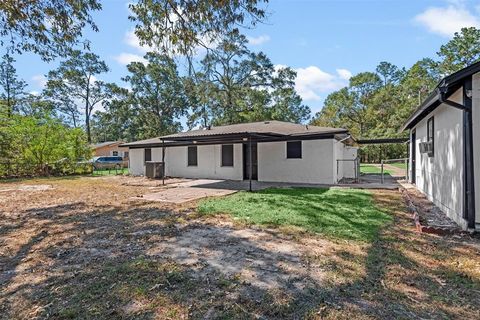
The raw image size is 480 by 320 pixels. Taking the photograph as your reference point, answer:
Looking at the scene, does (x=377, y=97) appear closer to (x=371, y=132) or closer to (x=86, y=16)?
(x=371, y=132)

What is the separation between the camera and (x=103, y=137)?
171 ft

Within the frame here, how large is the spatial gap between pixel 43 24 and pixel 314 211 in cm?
776

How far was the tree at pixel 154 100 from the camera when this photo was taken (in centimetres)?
3697

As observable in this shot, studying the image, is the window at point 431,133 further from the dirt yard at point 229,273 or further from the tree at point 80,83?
the tree at point 80,83

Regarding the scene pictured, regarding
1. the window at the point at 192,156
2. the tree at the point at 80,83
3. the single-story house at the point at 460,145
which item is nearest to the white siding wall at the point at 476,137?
the single-story house at the point at 460,145

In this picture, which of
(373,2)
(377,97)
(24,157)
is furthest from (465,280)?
(377,97)

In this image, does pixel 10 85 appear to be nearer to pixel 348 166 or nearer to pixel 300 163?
pixel 300 163

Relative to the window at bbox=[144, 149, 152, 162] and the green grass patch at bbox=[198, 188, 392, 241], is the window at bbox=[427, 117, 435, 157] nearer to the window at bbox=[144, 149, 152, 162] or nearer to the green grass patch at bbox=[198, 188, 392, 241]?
the green grass patch at bbox=[198, 188, 392, 241]

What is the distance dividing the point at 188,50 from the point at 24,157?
17.9 meters

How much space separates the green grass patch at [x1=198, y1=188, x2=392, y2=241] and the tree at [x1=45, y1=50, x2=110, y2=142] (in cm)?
3490

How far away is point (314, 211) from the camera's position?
6742 millimetres

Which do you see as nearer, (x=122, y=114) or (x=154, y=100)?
(x=154, y=100)

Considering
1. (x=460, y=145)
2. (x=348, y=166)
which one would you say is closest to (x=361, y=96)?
(x=348, y=166)

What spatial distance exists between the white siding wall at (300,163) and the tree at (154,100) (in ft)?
84.5
